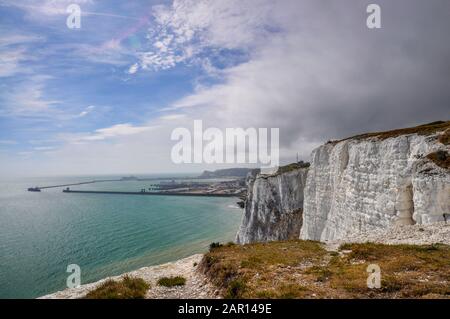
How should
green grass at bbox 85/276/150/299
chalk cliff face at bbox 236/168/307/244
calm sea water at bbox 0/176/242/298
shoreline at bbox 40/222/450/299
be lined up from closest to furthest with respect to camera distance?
green grass at bbox 85/276/150/299 < shoreline at bbox 40/222/450/299 < calm sea water at bbox 0/176/242/298 < chalk cliff face at bbox 236/168/307/244

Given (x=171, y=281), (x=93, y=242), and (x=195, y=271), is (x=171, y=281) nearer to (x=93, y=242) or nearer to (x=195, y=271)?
(x=195, y=271)

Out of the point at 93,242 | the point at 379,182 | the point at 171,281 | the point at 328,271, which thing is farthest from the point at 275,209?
the point at 171,281

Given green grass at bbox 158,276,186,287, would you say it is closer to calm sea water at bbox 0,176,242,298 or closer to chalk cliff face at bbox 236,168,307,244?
calm sea water at bbox 0,176,242,298

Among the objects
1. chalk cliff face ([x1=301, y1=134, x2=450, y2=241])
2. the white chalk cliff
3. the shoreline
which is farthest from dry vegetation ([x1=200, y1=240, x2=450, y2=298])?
the white chalk cliff

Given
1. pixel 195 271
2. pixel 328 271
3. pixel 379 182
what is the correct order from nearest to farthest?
1. pixel 328 271
2. pixel 195 271
3. pixel 379 182

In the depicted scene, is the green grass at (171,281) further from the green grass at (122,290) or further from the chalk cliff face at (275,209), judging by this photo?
the chalk cliff face at (275,209)
